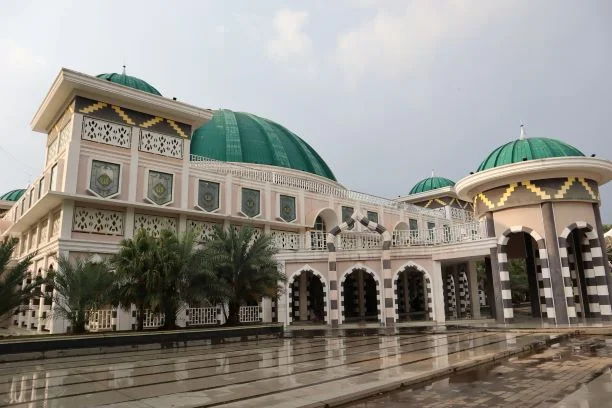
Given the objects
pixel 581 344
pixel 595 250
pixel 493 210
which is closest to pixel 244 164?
pixel 493 210

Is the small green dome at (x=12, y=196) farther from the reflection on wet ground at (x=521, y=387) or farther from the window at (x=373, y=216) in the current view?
the reflection on wet ground at (x=521, y=387)

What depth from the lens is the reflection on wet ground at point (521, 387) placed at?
5.46 m

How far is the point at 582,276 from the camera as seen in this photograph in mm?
18781

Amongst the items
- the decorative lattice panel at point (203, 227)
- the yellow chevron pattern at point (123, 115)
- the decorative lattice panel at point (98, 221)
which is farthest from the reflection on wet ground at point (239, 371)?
the yellow chevron pattern at point (123, 115)

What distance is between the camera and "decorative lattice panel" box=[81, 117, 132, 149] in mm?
19342

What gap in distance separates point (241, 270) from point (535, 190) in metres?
11.6

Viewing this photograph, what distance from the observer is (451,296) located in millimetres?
26656

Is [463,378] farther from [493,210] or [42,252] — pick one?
[42,252]

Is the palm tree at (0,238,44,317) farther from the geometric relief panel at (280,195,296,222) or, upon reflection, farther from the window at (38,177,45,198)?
the geometric relief panel at (280,195,296,222)

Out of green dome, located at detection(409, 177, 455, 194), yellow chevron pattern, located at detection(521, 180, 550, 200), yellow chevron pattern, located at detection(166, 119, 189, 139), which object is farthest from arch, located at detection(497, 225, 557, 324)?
green dome, located at detection(409, 177, 455, 194)

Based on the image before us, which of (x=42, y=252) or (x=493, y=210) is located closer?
(x=493, y=210)

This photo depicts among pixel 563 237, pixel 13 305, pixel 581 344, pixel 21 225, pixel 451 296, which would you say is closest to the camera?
pixel 581 344

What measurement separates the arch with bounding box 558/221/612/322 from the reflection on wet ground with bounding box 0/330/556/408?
4.71 metres

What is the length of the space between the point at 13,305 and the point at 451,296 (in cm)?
2275
